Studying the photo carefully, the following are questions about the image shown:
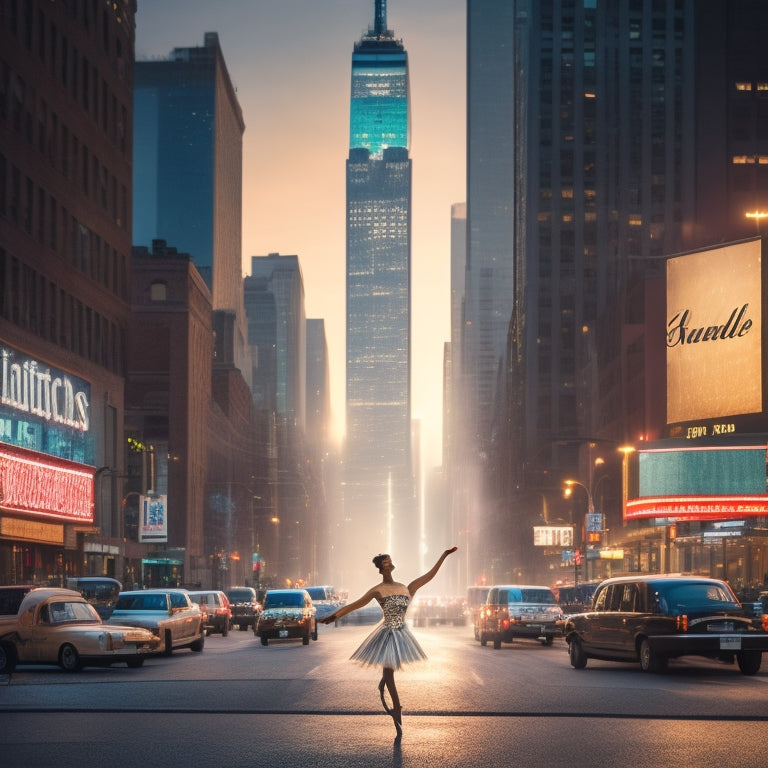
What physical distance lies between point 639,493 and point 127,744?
68638 millimetres

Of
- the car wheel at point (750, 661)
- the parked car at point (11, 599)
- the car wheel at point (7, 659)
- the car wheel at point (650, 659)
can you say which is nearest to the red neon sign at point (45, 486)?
the parked car at point (11, 599)

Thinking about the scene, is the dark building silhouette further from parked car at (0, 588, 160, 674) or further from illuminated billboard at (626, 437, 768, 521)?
illuminated billboard at (626, 437, 768, 521)

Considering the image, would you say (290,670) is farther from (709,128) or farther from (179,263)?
(709,128)

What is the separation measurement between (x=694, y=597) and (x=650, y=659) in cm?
140

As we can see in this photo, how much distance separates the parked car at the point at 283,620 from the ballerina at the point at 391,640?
90.5 feet

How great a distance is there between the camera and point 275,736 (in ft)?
52.0

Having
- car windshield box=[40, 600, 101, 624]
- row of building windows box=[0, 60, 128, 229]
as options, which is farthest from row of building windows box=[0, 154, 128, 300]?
car windshield box=[40, 600, 101, 624]

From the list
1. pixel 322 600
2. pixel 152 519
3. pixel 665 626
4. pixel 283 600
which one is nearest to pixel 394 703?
pixel 665 626

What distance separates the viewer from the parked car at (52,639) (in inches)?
1110

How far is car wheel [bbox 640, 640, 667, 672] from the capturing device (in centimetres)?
2631

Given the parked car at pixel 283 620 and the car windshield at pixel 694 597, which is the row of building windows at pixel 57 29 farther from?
the car windshield at pixel 694 597

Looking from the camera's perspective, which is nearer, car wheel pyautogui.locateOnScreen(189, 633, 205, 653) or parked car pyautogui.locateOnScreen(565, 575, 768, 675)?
parked car pyautogui.locateOnScreen(565, 575, 768, 675)

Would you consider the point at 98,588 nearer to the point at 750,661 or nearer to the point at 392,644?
the point at 750,661

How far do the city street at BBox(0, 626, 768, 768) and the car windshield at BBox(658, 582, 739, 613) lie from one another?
1.25 m
